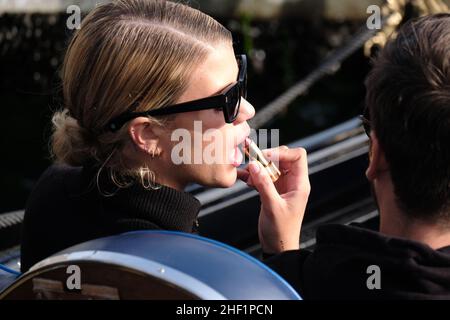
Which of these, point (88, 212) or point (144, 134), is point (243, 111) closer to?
point (144, 134)

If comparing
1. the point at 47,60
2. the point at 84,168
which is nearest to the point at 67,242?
the point at 84,168

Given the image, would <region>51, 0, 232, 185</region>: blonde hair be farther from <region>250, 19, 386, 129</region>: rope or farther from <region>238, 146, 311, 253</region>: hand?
<region>250, 19, 386, 129</region>: rope

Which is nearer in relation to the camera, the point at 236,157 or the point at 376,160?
the point at 376,160

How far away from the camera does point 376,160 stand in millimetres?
1110

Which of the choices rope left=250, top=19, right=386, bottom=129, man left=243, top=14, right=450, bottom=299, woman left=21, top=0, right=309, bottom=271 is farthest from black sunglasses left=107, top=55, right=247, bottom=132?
rope left=250, top=19, right=386, bottom=129

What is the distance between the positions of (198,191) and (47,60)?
103 inches

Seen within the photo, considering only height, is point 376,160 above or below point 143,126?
below

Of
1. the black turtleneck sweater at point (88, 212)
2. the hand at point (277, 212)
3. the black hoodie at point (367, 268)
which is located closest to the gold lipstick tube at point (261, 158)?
the hand at point (277, 212)

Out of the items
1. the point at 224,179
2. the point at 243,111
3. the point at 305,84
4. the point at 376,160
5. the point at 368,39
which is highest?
the point at 368,39

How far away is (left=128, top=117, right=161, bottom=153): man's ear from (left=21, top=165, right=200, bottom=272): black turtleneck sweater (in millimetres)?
69

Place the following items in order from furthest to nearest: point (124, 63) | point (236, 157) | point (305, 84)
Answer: point (305, 84) < point (236, 157) < point (124, 63)

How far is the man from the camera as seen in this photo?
1.02 meters

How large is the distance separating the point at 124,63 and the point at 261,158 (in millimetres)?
327

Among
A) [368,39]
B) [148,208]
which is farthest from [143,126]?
[368,39]
